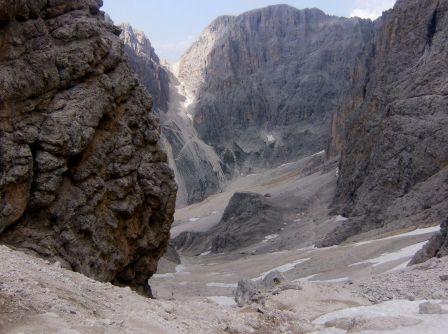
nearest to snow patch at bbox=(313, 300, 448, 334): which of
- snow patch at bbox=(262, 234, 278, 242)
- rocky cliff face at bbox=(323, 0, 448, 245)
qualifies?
rocky cliff face at bbox=(323, 0, 448, 245)

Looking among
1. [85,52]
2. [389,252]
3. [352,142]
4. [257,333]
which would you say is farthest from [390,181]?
[257,333]

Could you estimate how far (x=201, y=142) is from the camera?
587 ft

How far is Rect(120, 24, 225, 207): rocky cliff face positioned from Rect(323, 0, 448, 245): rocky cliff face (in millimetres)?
81584

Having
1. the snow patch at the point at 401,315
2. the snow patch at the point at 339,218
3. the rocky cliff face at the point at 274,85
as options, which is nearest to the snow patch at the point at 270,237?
the snow patch at the point at 339,218

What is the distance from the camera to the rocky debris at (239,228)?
3187 inches

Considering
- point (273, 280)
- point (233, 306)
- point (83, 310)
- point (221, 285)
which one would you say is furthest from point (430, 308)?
point (221, 285)

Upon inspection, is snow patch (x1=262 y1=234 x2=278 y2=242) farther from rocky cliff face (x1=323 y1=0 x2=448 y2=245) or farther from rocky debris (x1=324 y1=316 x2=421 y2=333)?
rocky debris (x1=324 y1=316 x2=421 y2=333)

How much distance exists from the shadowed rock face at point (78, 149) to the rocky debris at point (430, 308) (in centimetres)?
1415

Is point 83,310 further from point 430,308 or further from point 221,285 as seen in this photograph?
point 221,285

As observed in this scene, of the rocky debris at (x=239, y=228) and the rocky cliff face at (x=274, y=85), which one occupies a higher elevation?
the rocky cliff face at (x=274, y=85)

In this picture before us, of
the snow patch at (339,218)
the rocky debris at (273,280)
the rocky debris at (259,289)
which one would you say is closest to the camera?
the rocky debris at (259,289)

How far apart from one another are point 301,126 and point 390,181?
364 feet

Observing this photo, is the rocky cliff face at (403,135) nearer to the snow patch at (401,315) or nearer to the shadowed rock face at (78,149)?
the shadowed rock face at (78,149)

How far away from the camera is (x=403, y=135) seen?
61844 mm
